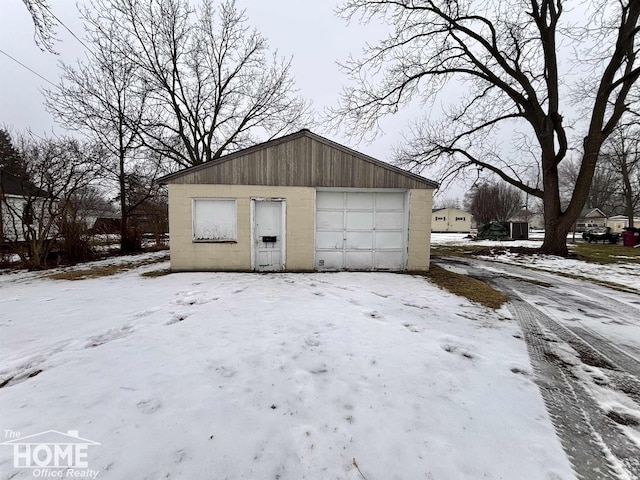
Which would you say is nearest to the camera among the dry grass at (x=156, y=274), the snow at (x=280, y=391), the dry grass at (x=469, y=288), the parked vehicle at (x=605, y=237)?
the snow at (x=280, y=391)

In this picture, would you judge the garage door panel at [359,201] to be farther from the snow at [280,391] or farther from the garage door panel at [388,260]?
the snow at [280,391]

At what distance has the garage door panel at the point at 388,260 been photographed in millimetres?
8480

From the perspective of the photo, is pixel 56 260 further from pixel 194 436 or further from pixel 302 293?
pixel 194 436

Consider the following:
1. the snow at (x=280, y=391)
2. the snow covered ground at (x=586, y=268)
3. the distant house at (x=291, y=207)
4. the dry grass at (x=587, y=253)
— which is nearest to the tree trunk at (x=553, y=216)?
the dry grass at (x=587, y=253)

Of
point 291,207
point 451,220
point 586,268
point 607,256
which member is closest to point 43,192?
point 291,207

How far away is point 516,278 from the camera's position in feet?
25.8

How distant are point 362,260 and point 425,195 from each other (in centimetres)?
279

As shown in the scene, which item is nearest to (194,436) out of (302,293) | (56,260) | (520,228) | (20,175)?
(302,293)

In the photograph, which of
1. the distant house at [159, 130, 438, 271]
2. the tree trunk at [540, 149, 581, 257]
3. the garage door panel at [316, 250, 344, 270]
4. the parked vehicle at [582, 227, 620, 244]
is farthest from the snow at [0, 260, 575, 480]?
the parked vehicle at [582, 227, 620, 244]

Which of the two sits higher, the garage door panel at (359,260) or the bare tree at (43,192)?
the bare tree at (43,192)

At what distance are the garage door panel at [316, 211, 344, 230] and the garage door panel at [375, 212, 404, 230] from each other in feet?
3.88

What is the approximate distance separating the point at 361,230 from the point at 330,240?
1.04m

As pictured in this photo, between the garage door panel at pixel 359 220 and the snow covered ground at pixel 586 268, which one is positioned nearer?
the snow covered ground at pixel 586 268

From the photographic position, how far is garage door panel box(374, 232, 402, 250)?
8438mm
